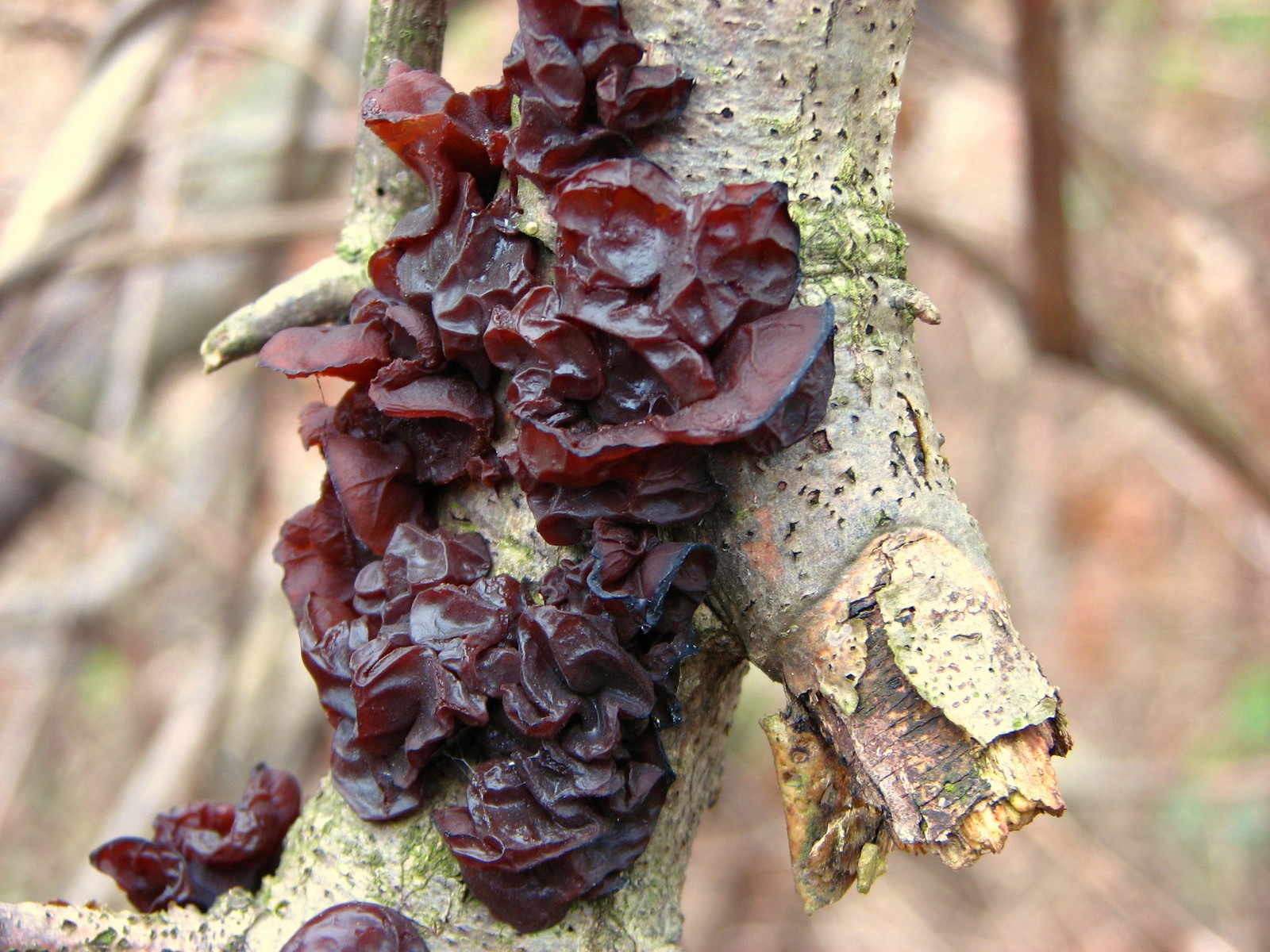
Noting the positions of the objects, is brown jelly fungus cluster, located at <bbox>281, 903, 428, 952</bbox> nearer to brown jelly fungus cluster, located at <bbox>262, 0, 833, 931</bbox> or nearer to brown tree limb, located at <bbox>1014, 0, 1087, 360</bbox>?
brown jelly fungus cluster, located at <bbox>262, 0, 833, 931</bbox>

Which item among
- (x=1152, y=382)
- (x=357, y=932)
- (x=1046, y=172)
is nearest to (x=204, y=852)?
(x=357, y=932)

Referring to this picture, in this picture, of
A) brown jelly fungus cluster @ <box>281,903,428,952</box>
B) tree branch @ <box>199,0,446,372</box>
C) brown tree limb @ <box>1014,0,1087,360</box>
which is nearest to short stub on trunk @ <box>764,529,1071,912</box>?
brown jelly fungus cluster @ <box>281,903,428,952</box>

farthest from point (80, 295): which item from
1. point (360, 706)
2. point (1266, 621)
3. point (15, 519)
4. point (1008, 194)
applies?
point (1266, 621)

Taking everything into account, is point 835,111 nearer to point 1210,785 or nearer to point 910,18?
point 910,18

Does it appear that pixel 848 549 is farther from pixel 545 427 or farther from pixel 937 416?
pixel 937 416

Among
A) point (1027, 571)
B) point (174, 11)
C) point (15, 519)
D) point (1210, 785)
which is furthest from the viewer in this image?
point (1027, 571)

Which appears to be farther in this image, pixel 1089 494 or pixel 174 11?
pixel 1089 494

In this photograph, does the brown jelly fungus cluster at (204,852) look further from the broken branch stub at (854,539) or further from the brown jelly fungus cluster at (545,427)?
the broken branch stub at (854,539)
